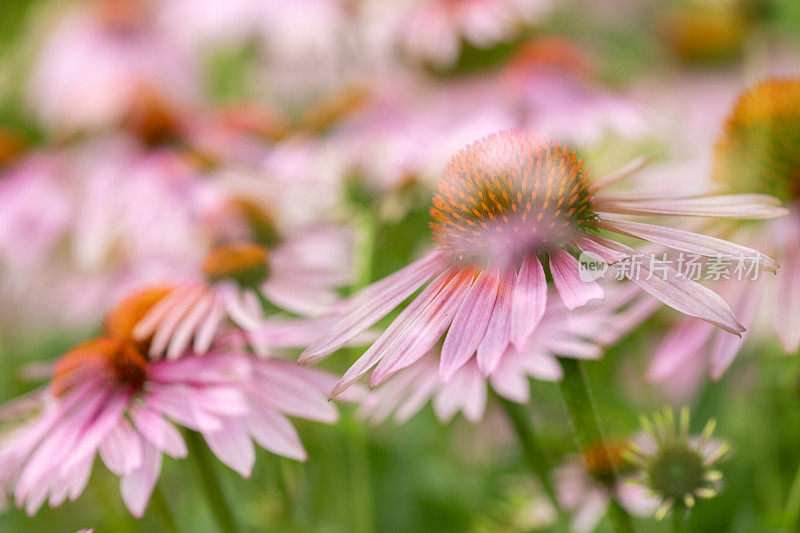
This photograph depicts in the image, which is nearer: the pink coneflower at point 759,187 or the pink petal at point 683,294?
the pink petal at point 683,294

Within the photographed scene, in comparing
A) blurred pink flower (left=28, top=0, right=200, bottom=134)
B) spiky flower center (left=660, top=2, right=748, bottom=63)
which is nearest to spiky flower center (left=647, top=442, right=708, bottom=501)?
blurred pink flower (left=28, top=0, right=200, bottom=134)

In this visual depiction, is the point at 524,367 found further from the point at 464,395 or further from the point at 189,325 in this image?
the point at 189,325

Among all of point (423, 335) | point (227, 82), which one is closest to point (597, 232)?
point (423, 335)

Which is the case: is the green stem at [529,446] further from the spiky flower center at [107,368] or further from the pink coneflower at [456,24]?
the pink coneflower at [456,24]

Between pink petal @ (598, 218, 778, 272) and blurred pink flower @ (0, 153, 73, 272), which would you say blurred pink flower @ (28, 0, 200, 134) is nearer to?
blurred pink flower @ (0, 153, 73, 272)

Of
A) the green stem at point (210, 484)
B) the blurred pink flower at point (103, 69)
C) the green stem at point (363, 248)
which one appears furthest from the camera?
the blurred pink flower at point (103, 69)

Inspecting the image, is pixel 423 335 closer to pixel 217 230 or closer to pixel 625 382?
pixel 217 230

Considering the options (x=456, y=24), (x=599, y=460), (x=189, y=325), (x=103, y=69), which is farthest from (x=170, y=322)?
(x=103, y=69)

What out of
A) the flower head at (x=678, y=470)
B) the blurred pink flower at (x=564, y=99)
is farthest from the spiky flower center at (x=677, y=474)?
the blurred pink flower at (x=564, y=99)
